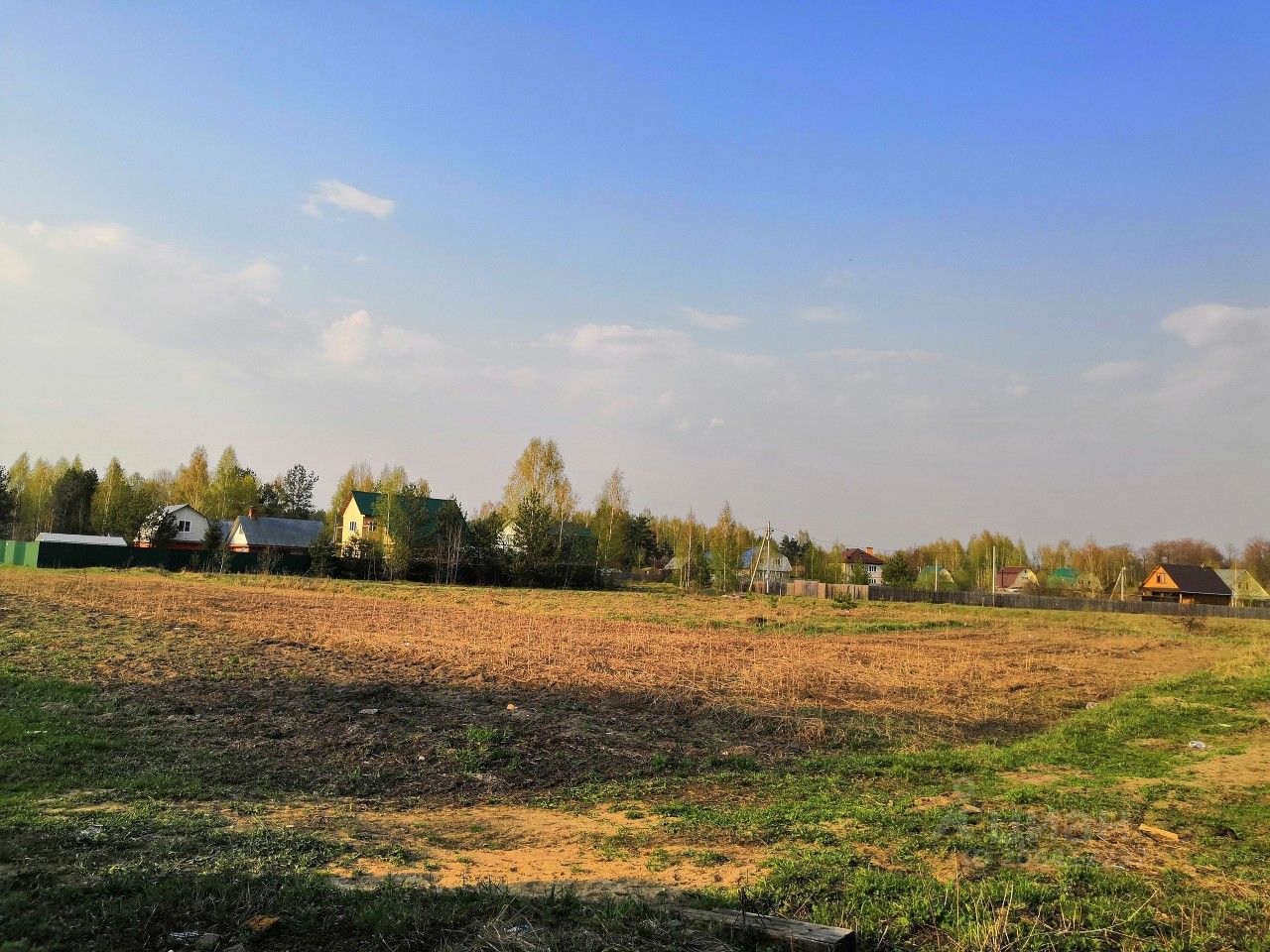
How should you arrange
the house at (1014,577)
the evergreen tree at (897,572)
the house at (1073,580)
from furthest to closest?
the house at (1014,577) < the house at (1073,580) < the evergreen tree at (897,572)

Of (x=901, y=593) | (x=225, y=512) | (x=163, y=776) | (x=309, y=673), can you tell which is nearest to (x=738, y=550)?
(x=901, y=593)

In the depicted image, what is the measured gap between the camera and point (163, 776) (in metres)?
8.15

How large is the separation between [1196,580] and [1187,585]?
5.07 feet

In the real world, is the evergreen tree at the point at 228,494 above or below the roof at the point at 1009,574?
above

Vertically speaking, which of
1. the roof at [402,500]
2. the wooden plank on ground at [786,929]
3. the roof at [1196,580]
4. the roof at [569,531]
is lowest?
the wooden plank on ground at [786,929]

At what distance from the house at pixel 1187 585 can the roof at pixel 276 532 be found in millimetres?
77110

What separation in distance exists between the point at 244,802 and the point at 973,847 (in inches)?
256

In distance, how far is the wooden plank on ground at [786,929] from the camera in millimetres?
4324

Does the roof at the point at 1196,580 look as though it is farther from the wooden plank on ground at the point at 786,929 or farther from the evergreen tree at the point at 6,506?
the evergreen tree at the point at 6,506

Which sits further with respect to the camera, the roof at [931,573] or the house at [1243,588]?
the roof at [931,573]

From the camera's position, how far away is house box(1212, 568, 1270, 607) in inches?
2881

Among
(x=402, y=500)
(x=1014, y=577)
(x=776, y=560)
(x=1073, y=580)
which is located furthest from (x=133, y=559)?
(x=1073, y=580)

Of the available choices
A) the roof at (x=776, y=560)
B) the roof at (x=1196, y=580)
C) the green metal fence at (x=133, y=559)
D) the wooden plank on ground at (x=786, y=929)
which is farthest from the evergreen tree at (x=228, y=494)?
the roof at (x=1196, y=580)

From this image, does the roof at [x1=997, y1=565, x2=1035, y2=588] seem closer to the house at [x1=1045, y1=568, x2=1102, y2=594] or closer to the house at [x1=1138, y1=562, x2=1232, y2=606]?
the house at [x1=1045, y1=568, x2=1102, y2=594]
